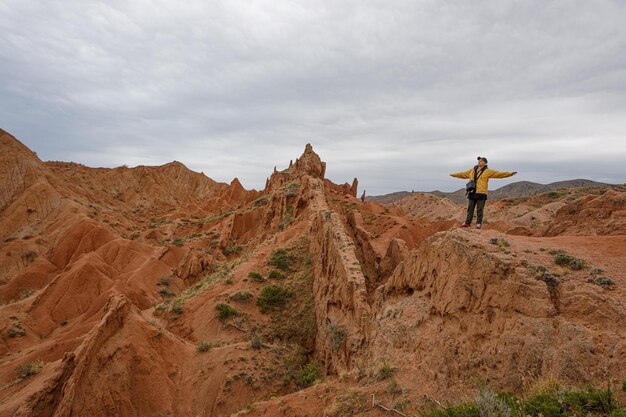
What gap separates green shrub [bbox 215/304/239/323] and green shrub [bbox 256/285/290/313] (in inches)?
57.2

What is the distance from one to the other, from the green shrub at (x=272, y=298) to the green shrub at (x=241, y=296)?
0.60 metres

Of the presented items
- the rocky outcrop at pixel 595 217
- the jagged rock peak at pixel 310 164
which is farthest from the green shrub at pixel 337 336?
the jagged rock peak at pixel 310 164

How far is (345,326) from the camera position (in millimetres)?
14234

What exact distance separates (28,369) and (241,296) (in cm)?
942

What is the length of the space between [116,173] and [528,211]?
9672 centimetres

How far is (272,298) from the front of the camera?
66.0 ft

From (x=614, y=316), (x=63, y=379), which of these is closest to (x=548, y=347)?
(x=614, y=316)

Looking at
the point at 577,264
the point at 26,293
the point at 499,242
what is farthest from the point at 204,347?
the point at 26,293

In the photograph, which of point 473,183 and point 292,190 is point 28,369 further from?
point 292,190

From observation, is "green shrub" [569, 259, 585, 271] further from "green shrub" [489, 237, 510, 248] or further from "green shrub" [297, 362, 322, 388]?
"green shrub" [297, 362, 322, 388]

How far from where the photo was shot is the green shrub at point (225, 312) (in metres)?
18.7

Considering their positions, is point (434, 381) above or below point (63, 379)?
above

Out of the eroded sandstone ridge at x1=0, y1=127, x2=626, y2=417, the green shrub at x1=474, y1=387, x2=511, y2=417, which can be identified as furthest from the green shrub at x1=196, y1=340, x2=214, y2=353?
the green shrub at x1=474, y1=387, x2=511, y2=417

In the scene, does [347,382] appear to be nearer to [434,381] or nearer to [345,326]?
[434,381]
